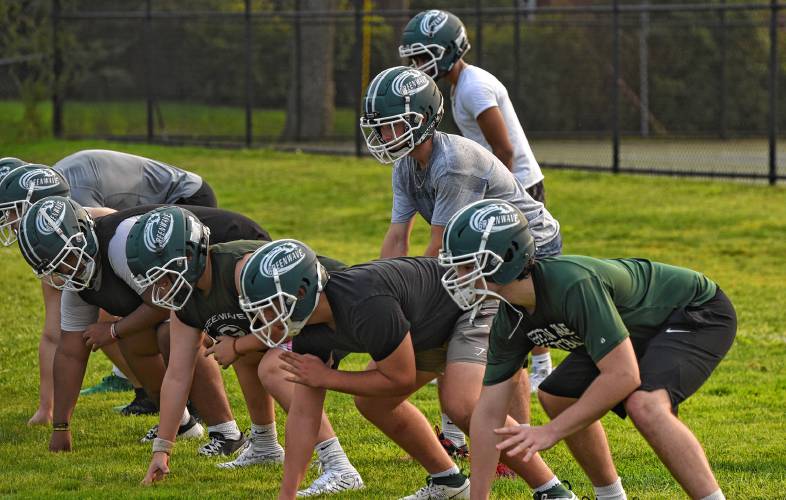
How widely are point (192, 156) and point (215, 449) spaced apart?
570 inches

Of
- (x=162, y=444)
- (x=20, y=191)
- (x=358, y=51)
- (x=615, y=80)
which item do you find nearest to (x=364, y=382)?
(x=162, y=444)

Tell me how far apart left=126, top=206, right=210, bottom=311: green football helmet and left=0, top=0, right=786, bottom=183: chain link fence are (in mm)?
15325

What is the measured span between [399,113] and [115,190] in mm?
2340

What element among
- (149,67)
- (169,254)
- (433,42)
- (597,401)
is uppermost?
(433,42)

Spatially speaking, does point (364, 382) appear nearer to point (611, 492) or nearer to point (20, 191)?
point (611, 492)

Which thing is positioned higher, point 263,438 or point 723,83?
point 723,83

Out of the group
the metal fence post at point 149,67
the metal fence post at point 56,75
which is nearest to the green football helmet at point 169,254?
the metal fence post at point 149,67

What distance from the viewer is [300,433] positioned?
5109 mm

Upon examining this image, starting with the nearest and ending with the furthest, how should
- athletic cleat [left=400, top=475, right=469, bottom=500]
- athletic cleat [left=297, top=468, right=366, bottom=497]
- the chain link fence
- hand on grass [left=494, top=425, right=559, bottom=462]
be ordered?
hand on grass [left=494, top=425, right=559, bottom=462]
athletic cleat [left=400, top=475, right=469, bottom=500]
athletic cleat [left=297, top=468, right=366, bottom=497]
the chain link fence

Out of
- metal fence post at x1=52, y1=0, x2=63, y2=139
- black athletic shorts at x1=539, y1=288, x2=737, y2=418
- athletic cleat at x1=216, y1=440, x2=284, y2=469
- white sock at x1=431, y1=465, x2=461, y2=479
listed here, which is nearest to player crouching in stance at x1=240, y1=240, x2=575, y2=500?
white sock at x1=431, y1=465, x2=461, y2=479

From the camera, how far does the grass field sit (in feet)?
19.4

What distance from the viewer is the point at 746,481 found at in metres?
5.65

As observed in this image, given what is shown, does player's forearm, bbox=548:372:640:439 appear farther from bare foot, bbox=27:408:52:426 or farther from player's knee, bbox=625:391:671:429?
bare foot, bbox=27:408:52:426

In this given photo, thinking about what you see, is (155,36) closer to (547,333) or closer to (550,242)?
(550,242)
